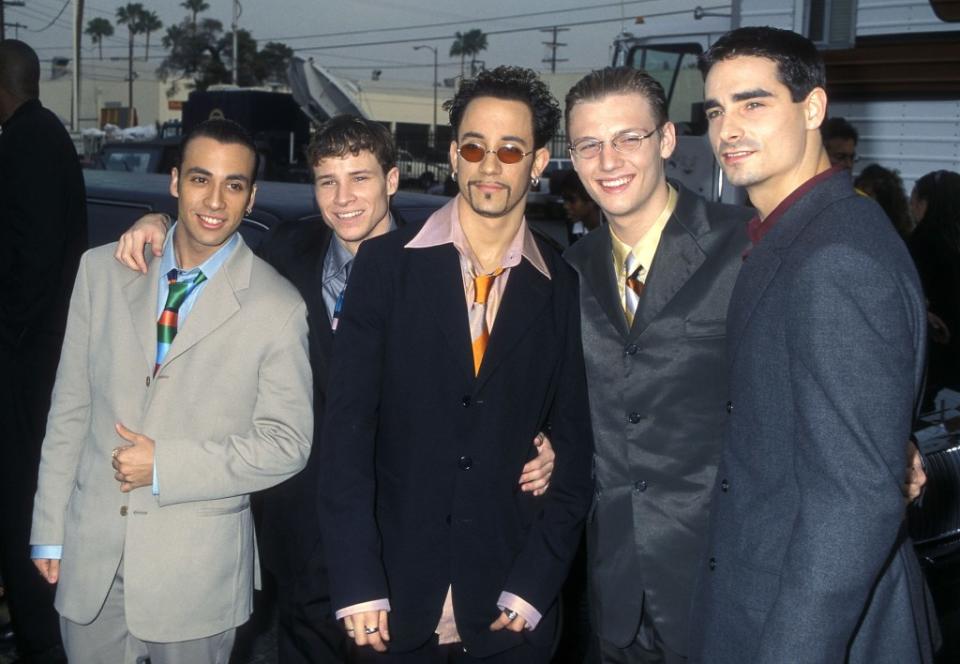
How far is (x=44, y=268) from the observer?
3.80 metres

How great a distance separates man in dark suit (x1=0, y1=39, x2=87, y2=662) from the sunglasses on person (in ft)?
6.84

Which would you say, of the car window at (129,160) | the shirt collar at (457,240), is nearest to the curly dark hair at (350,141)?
the shirt collar at (457,240)

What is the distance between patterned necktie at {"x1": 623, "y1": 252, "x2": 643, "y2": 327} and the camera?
270 centimetres

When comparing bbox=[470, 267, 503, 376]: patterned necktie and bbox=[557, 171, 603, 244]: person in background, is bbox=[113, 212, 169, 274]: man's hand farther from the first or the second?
bbox=[557, 171, 603, 244]: person in background

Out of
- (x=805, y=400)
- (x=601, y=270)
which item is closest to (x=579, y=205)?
(x=601, y=270)

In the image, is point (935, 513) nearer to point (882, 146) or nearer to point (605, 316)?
point (605, 316)

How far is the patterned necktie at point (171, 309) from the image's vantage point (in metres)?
2.77

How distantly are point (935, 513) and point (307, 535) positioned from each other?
235 centimetres

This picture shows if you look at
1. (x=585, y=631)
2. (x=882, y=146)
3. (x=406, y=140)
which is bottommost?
(x=585, y=631)

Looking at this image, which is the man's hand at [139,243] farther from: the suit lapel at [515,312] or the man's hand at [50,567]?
the suit lapel at [515,312]

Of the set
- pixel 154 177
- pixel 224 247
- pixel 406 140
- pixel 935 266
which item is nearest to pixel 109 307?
pixel 224 247

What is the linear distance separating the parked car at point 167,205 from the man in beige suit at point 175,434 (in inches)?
51.5

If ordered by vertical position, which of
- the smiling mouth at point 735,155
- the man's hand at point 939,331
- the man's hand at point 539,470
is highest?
the smiling mouth at point 735,155

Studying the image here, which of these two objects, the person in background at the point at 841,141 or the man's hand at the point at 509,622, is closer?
the man's hand at the point at 509,622
